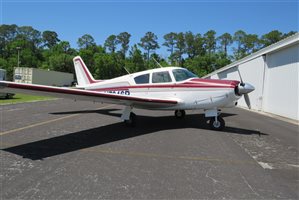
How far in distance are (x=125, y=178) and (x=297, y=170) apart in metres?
3.50

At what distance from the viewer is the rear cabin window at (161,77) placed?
10.0 meters

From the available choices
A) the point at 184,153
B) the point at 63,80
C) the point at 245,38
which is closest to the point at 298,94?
the point at 184,153

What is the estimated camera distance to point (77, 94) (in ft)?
23.6

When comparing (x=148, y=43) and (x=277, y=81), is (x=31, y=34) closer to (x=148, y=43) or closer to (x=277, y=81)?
(x=148, y=43)

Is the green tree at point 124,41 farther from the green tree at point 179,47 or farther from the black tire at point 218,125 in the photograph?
the black tire at point 218,125

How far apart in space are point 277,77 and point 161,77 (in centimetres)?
1102

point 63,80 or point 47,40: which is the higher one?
point 47,40

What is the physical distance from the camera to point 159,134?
8.51m

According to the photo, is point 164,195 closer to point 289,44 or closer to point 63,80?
point 289,44

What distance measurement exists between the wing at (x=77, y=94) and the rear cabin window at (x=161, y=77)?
1018 millimetres

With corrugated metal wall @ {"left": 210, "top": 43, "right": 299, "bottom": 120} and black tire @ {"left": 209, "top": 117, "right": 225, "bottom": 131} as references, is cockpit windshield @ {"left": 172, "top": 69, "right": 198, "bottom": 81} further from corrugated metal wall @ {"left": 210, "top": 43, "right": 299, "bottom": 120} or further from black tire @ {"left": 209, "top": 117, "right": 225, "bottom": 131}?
corrugated metal wall @ {"left": 210, "top": 43, "right": 299, "bottom": 120}

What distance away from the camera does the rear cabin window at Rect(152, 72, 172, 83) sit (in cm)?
1004

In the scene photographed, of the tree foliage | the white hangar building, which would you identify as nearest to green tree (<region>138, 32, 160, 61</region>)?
the tree foliage

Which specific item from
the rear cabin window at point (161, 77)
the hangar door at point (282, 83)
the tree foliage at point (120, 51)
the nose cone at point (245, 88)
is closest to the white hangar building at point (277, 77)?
the hangar door at point (282, 83)
